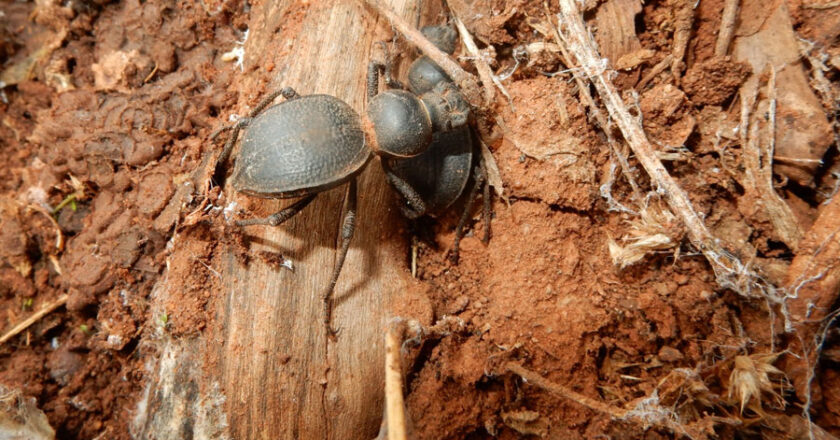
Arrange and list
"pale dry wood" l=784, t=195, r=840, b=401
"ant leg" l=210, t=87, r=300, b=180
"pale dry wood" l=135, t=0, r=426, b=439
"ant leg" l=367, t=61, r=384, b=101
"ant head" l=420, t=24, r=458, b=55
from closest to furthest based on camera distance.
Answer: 1. "pale dry wood" l=784, t=195, r=840, b=401
2. "pale dry wood" l=135, t=0, r=426, b=439
3. "ant leg" l=210, t=87, r=300, b=180
4. "ant leg" l=367, t=61, r=384, b=101
5. "ant head" l=420, t=24, r=458, b=55

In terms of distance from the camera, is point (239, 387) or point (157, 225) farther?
point (157, 225)

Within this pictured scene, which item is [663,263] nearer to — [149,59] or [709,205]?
[709,205]

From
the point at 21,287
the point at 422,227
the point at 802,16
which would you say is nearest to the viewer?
the point at 802,16

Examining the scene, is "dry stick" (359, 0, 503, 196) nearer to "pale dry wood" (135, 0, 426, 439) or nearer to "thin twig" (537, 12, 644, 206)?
"pale dry wood" (135, 0, 426, 439)

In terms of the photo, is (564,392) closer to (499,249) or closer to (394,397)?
(499,249)

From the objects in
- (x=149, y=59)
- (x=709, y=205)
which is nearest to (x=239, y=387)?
(x=149, y=59)

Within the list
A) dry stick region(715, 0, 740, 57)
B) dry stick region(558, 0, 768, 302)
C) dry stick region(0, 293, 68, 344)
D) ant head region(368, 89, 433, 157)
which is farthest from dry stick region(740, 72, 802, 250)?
dry stick region(0, 293, 68, 344)

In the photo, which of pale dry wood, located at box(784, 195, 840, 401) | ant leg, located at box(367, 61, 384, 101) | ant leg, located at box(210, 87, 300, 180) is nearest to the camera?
pale dry wood, located at box(784, 195, 840, 401)
